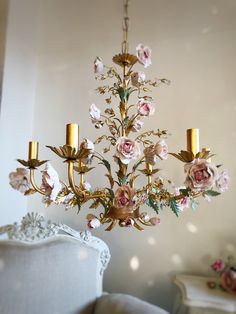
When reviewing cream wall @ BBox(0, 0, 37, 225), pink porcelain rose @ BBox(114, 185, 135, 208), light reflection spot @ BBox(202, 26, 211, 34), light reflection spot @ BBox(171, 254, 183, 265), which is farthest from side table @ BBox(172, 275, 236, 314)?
light reflection spot @ BBox(202, 26, 211, 34)

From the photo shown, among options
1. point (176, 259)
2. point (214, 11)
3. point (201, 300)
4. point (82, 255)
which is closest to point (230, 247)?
point (176, 259)

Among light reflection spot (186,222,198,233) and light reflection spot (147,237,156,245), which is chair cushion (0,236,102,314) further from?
light reflection spot (186,222,198,233)

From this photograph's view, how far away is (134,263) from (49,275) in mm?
511

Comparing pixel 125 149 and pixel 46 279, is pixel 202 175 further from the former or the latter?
pixel 46 279

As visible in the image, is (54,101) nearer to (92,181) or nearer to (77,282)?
(92,181)

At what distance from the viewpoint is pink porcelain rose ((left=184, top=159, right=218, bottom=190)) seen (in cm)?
70

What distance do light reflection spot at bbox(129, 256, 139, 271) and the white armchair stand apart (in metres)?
0.27

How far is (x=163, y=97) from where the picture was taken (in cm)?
161

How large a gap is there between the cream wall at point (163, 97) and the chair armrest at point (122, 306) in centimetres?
31

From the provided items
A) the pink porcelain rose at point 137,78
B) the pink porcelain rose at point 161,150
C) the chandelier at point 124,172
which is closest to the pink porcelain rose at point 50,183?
the chandelier at point 124,172

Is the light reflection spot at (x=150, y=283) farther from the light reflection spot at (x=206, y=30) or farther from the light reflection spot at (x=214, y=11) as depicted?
the light reflection spot at (x=214, y=11)

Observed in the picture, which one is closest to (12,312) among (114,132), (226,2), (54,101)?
(114,132)

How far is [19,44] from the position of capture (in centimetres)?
173

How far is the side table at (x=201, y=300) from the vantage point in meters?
1.11
